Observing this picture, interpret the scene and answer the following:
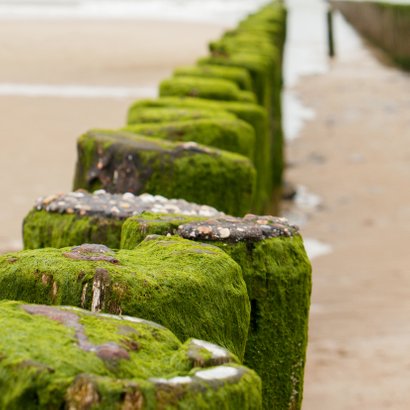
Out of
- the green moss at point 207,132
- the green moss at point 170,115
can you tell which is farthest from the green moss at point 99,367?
the green moss at point 170,115

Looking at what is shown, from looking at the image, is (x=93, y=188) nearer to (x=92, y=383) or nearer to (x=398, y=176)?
(x=92, y=383)

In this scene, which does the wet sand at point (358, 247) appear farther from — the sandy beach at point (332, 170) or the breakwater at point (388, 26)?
the breakwater at point (388, 26)

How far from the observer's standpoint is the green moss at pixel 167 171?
395 centimetres

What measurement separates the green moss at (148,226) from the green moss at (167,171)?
0.92 m

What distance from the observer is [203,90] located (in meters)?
6.06

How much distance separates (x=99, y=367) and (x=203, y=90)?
4432 mm

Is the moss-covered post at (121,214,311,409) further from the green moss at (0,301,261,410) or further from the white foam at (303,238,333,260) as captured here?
the white foam at (303,238,333,260)

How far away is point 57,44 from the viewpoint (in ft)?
90.5

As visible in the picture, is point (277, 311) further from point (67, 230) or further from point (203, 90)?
point (203, 90)

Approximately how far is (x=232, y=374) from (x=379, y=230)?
758 centimetres

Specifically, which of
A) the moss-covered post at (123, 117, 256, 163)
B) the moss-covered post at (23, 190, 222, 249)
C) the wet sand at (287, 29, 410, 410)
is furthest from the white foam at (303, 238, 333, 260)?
the moss-covered post at (23, 190, 222, 249)

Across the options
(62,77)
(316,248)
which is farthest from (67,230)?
(62,77)

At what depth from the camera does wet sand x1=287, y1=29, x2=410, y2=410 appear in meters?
5.48

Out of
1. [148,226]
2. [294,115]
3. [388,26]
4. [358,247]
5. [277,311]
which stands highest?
[148,226]
